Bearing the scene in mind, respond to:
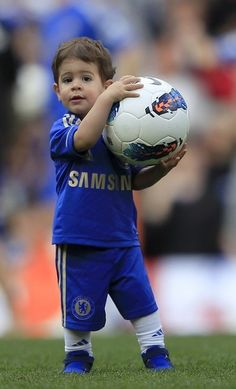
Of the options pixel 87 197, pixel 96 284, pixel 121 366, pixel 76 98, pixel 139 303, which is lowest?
pixel 121 366

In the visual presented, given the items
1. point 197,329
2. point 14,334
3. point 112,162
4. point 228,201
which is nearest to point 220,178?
point 228,201

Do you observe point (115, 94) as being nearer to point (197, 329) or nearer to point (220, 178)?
point (197, 329)

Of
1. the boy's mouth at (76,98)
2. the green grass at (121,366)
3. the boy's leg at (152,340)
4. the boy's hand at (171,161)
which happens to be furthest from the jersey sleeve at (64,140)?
the green grass at (121,366)

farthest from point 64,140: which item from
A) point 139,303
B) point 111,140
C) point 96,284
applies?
point 139,303

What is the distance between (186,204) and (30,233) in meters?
1.74

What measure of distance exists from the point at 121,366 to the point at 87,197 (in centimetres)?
→ 111

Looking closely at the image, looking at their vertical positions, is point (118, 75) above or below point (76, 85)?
above

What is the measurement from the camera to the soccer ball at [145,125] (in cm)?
476

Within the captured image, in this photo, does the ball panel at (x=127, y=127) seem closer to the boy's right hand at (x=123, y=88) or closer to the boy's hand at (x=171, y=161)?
the boy's right hand at (x=123, y=88)

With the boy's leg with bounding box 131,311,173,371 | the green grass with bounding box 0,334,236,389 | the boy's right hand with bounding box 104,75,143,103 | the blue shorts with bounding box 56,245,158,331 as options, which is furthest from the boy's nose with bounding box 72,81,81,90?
the green grass with bounding box 0,334,236,389

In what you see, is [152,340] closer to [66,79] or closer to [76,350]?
[76,350]

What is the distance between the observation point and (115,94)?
15.5 feet

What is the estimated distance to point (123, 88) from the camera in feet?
15.6

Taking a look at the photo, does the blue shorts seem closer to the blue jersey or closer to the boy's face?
the blue jersey
